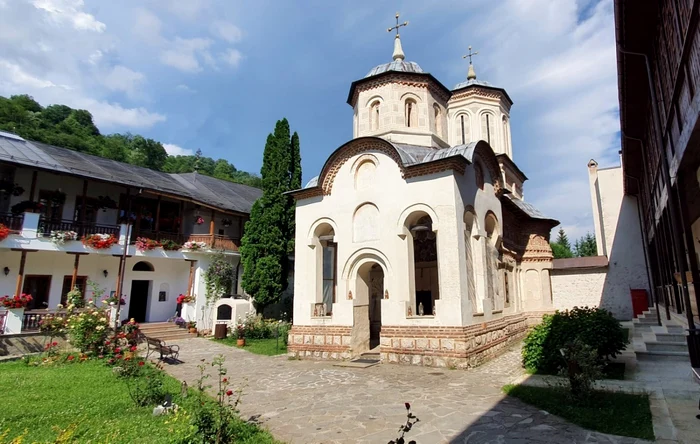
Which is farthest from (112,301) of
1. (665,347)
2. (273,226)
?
(665,347)

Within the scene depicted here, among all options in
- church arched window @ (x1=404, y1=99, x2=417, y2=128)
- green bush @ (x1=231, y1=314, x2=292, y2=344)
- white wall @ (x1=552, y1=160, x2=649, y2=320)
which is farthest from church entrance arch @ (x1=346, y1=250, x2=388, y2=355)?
white wall @ (x1=552, y1=160, x2=649, y2=320)

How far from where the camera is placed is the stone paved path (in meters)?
5.06

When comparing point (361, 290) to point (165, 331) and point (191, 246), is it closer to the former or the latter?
point (165, 331)

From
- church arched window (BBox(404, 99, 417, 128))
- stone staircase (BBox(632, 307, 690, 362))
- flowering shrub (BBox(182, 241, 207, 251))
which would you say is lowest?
stone staircase (BBox(632, 307, 690, 362))

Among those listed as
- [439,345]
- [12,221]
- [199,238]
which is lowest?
[439,345]

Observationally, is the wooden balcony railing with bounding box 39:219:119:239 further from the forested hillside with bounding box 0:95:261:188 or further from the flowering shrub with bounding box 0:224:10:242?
the forested hillside with bounding box 0:95:261:188

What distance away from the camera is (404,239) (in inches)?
451

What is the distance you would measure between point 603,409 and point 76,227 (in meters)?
17.0

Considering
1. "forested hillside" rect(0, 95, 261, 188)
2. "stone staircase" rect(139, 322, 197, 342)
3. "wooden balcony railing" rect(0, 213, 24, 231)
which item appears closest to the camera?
"wooden balcony railing" rect(0, 213, 24, 231)

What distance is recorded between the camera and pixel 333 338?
39.1ft

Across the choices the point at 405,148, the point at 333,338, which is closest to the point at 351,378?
the point at 333,338

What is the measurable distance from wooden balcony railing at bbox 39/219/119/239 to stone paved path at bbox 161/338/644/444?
7717 millimetres

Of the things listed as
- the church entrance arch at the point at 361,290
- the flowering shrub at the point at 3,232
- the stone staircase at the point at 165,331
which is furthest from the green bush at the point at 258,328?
the flowering shrub at the point at 3,232

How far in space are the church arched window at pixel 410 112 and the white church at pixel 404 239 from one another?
0.12 feet
